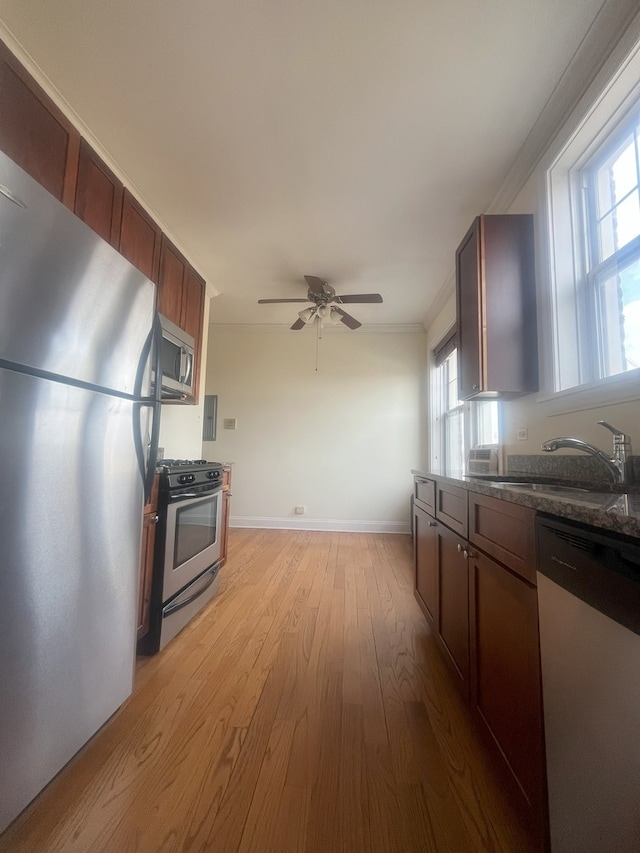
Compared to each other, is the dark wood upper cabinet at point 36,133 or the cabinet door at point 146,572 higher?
the dark wood upper cabinet at point 36,133

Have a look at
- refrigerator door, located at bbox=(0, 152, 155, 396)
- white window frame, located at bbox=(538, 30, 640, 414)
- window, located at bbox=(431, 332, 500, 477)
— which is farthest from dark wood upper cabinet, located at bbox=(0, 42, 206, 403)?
window, located at bbox=(431, 332, 500, 477)

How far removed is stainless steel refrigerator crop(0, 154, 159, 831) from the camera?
2.76ft

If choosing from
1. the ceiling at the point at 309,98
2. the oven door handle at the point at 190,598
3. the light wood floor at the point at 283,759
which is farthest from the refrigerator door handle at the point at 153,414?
the ceiling at the point at 309,98

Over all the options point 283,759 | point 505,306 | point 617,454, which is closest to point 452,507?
point 617,454

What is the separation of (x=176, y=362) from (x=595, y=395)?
2.34m

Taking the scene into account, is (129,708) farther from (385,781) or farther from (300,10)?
(300,10)

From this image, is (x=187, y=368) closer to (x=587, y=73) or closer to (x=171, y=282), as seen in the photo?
(x=171, y=282)

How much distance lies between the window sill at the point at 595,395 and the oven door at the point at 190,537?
6.56ft

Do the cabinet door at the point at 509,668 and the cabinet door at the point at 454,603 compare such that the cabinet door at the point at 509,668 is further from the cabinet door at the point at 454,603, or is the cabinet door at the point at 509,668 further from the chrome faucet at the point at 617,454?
the chrome faucet at the point at 617,454

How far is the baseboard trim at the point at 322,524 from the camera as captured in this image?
4184mm

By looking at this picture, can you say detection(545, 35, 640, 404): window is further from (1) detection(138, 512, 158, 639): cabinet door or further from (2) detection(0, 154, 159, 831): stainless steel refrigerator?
→ (1) detection(138, 512, 158, 639): cabinet door

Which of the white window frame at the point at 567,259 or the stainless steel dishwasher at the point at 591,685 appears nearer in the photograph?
the stainless steel dishwasher at the point at 591,685

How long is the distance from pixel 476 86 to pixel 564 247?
2.84 feet

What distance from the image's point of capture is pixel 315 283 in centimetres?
300
